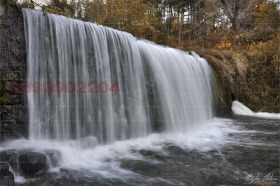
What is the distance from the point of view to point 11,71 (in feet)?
11.6

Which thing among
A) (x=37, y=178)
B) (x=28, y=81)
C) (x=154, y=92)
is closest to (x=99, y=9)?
(x=154, y=92)

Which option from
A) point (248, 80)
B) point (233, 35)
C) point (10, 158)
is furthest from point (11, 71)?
point (233, 35)

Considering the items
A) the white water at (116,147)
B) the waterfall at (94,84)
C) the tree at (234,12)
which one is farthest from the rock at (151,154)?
the tree at (234,12)

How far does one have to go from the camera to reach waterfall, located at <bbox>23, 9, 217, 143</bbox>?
3795 mm

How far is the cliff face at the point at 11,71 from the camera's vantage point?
11.3 ft

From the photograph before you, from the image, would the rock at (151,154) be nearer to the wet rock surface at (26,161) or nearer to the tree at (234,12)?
the wet rock surface at (26,161)

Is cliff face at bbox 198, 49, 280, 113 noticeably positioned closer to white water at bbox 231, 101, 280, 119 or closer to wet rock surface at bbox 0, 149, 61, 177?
white water at bbox 231, 101, 280, 119

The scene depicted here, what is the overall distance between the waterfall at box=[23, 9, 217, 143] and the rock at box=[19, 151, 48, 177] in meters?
0.81

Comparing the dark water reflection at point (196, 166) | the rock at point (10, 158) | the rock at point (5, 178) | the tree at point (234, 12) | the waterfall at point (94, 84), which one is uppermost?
the tree at point (234, 12)

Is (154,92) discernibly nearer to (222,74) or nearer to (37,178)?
(37,178)

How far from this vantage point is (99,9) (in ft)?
40.7

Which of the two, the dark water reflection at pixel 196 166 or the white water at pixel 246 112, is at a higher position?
the white water at pixel 246 112

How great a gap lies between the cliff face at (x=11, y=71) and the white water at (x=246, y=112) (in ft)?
28.2

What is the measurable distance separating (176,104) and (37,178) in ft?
14.3
